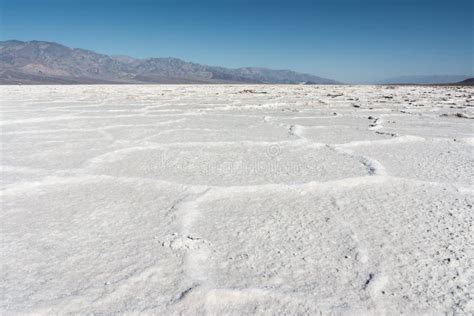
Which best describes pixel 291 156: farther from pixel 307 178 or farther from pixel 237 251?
pixel 237 251

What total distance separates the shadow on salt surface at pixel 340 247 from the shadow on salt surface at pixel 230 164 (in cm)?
22

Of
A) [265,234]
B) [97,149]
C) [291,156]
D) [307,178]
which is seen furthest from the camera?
[97,149]

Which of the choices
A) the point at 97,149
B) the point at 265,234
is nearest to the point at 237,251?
the point at 265,234

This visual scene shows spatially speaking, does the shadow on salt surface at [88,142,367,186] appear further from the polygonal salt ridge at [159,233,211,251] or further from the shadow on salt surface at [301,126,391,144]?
the polygonal salt ridge at [159,233,211,251]

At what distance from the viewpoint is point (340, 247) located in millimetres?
1341

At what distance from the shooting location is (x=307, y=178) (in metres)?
2.12

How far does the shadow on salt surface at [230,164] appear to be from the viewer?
2.16 m

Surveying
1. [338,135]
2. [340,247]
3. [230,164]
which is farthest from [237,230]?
[338,135]

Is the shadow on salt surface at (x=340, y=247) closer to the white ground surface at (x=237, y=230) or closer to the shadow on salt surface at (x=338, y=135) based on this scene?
the white ground surface at (x=237, y=230)

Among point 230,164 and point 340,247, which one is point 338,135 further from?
point 340,247

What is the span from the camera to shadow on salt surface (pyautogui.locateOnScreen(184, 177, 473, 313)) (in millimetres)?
1052

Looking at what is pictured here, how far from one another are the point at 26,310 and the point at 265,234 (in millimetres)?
761

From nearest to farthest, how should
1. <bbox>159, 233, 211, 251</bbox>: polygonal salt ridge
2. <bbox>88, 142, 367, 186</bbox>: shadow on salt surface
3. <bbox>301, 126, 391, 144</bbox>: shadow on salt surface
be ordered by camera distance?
1. <bbox>159, 233, 211, 251</bbox>: polygonal salt ridge
2. <bbox>88, 142, 367, 186</bbox>: shadow on salt surface
3. <bbox>301, 126, 391, 144</bbox>: shadow on salt surface

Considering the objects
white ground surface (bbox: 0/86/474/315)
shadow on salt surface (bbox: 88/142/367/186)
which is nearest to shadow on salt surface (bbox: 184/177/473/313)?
white ground surface (bbox: 0/86/474/315)
